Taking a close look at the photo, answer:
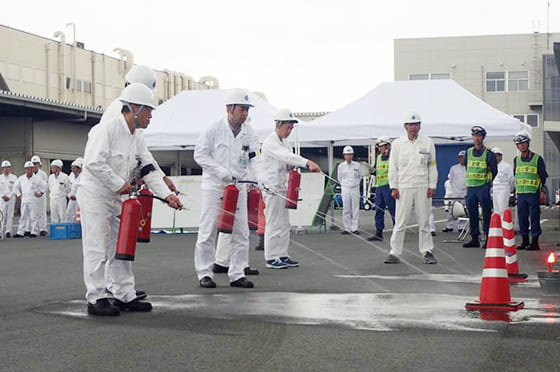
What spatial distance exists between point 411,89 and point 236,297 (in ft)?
48.5

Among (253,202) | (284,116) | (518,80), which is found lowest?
(253,202)

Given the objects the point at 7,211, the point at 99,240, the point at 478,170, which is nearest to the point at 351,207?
the point at 478,170

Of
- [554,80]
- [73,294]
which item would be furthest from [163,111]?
[554,80]

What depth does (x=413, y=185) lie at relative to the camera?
12.0m

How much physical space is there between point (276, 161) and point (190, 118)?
37.1ft

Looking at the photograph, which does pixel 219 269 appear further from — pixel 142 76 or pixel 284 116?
pixel 142 76

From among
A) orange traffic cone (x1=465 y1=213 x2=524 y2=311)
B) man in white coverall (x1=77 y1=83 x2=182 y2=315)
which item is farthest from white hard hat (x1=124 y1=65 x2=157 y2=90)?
orange traffic cone (x1=465 y1=213 x2=524 y2=311)

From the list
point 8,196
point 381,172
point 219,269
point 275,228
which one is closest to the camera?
point 219,269

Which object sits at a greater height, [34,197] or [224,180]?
[224,180]

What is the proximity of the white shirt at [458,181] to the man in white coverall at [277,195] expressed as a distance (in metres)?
8.63

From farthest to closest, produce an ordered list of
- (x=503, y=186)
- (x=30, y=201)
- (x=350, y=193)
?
(x=30, y=201)
(x=350, y=193)
(x=503, y=186)

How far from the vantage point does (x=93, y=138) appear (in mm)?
7293

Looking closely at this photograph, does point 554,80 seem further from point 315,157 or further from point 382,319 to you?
point 382,319

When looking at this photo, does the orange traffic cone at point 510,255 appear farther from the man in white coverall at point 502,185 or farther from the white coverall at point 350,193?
the white coverall at point 350,193
